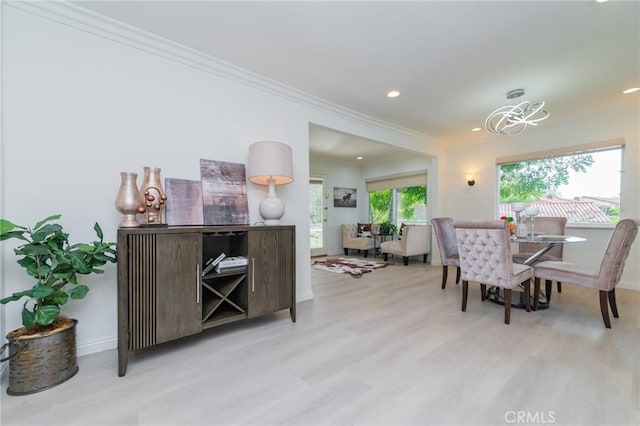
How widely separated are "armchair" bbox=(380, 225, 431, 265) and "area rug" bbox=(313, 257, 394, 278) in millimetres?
360

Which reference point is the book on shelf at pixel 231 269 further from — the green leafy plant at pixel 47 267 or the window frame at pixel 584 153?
the window frame at pixel 584 153

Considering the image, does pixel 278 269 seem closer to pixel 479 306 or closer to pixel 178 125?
pixel 178 125

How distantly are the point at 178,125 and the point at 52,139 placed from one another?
81 cm

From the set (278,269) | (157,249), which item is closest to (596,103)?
(278,269)

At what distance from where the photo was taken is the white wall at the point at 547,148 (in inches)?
136

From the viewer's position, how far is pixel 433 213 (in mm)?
5391

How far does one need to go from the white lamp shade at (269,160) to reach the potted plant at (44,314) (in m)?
1.24

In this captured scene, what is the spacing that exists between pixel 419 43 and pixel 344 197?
4953mm

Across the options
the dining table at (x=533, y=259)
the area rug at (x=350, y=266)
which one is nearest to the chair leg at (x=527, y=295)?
the dining table at (x=533, y=259)

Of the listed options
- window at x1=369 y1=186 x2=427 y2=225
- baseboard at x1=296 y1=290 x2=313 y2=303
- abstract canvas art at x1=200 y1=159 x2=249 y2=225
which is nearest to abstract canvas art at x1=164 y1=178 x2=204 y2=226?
abstract canvas art at x1=200 y1=159 x2=249 y2=225

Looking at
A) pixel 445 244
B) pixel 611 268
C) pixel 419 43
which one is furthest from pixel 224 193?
pixel 611 268

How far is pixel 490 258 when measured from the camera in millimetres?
2504

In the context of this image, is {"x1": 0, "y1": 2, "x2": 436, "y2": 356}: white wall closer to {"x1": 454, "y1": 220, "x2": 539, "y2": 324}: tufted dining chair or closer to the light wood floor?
the light wood floor

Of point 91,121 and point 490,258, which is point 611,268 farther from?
point 91,121
